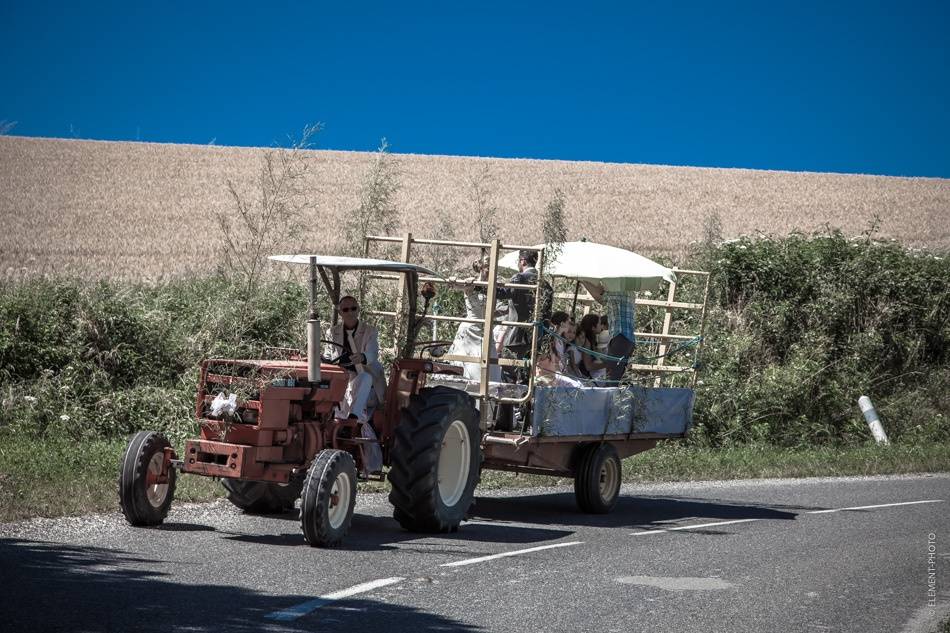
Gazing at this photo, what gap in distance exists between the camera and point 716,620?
25.7 ft

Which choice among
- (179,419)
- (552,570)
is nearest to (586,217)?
(179,419)

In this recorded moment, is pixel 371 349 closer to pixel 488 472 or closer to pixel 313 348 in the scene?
pixel 313 348

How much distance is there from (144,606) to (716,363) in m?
17.0

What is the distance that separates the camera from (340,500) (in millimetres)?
9844

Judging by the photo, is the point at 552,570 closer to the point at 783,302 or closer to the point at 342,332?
the point at 342,332

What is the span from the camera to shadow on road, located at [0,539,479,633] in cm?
679

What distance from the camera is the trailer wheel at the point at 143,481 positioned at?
984 cm

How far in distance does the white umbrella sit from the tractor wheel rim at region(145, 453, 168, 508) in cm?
501

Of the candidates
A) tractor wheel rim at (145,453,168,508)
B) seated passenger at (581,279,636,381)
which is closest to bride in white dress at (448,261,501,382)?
seated passenger at (581,279,636,381)

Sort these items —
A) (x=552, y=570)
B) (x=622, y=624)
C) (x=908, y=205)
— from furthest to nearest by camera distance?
1. (x=908, y=205)
2. (x=552, y=570)
3. (x=622, y=624)

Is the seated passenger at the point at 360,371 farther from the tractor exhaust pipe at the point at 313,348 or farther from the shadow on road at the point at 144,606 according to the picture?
the shadow on road at the point at 144,606

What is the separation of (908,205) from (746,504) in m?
39.4

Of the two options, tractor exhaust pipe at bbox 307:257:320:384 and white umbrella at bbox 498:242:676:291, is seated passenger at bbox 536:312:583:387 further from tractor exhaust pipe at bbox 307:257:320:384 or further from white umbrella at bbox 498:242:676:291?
tractor exhaust pipe at bbox 307:257:320:384

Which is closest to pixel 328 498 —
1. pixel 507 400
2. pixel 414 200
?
pixel 507 400
